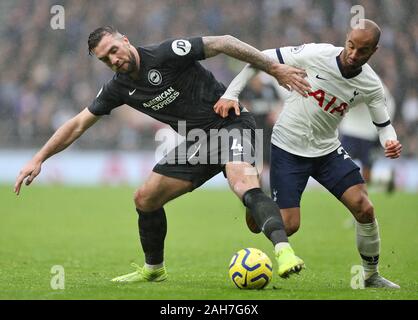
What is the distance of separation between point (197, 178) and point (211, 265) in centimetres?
201

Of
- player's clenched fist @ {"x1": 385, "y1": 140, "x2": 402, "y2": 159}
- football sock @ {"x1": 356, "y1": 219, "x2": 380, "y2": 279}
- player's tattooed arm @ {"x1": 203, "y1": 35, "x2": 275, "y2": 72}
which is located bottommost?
football sock @ {"x1": 356, "y1": 219, "x2": 380, "y2": 279}

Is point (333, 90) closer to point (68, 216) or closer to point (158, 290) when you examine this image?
point (158, 290)

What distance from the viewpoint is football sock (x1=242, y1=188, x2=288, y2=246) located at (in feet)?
19.9

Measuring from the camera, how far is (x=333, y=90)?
6988 millimetres

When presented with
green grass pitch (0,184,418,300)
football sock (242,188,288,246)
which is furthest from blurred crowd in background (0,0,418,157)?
football sock (242,188,288,246)

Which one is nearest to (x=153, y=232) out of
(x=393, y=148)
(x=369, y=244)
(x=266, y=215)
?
(x=266, y=215)

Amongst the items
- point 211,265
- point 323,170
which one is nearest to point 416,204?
point 211,265

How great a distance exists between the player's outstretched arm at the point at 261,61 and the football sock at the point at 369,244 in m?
1.36

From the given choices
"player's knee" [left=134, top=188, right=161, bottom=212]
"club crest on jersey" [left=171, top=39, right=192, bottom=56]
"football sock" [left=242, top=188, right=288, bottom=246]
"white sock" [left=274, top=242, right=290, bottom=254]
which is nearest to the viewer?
"white sock" [left=274, top=242, right=290, bottom=254]

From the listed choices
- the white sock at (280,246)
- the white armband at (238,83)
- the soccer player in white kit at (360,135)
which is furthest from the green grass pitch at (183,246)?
the white armband at (238,83)

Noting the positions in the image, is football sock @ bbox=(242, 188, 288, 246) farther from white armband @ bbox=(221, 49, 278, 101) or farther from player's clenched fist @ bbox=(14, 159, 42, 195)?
player's clenched fist @ bbox=(14, 159, 42, 195)

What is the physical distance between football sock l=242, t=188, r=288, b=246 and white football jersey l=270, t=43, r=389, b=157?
1.11m

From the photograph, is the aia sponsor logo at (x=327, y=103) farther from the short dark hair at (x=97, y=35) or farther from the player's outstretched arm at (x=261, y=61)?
the short dark hair at (x=97, y=35)

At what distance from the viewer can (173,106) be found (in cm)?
686
